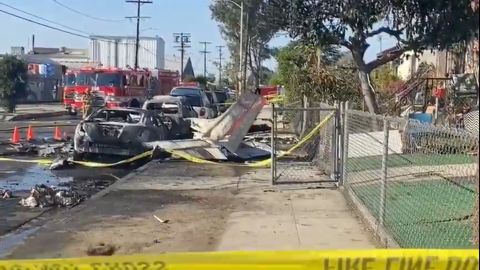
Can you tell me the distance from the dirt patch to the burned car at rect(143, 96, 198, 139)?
7.98 m

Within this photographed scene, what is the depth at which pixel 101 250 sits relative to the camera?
748cm

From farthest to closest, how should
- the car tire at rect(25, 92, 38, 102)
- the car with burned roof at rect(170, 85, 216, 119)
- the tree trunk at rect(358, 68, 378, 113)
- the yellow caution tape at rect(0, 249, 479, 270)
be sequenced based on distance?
the car tire at rect(25, 92, 38, 102) → the car with burned roof at rect(170, 85, 216, 119) → the tree trunk at rect(358, 68, 378, 113) → the yellow caution tape at rect(0, 249, 479, 270)

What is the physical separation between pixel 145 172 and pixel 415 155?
→ 7.69 m

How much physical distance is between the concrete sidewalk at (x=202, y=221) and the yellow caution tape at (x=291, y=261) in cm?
419

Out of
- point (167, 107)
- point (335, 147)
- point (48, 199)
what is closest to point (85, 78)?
point (167, 107)

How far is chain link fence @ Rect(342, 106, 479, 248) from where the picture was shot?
6.92 meters

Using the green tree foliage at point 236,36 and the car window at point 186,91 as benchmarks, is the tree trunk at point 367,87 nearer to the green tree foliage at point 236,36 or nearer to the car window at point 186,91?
the car window at point 186,91

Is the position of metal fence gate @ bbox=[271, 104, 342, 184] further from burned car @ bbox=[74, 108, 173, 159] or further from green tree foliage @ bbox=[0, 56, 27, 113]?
green tree foliage @ bbox=[0, 56, 27, 113]

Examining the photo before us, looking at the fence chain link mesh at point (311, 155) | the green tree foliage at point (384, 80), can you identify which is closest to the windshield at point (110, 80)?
the green tree foliage at point (384, 80)

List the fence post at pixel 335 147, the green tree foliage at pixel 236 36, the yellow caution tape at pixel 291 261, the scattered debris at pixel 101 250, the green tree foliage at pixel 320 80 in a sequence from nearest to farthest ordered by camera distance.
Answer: the yellow caution tape at pixel 291 261
the scattered debris at pixel 101 250
the fence post at pixel 335 147
the green tree foliage at pixel 320 80
the green tree foliage at pixel 236 36

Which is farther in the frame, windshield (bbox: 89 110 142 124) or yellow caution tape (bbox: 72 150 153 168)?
windshield (bbox: 89 110 142 124)

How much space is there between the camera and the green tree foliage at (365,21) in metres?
13.0

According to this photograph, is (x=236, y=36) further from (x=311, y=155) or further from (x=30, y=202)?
(x=30, y=202)

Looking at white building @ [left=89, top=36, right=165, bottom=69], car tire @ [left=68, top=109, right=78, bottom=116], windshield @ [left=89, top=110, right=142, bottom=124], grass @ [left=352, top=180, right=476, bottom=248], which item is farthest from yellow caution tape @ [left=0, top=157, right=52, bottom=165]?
white building @ [left=89, top=36, right=165, bottom=69]
